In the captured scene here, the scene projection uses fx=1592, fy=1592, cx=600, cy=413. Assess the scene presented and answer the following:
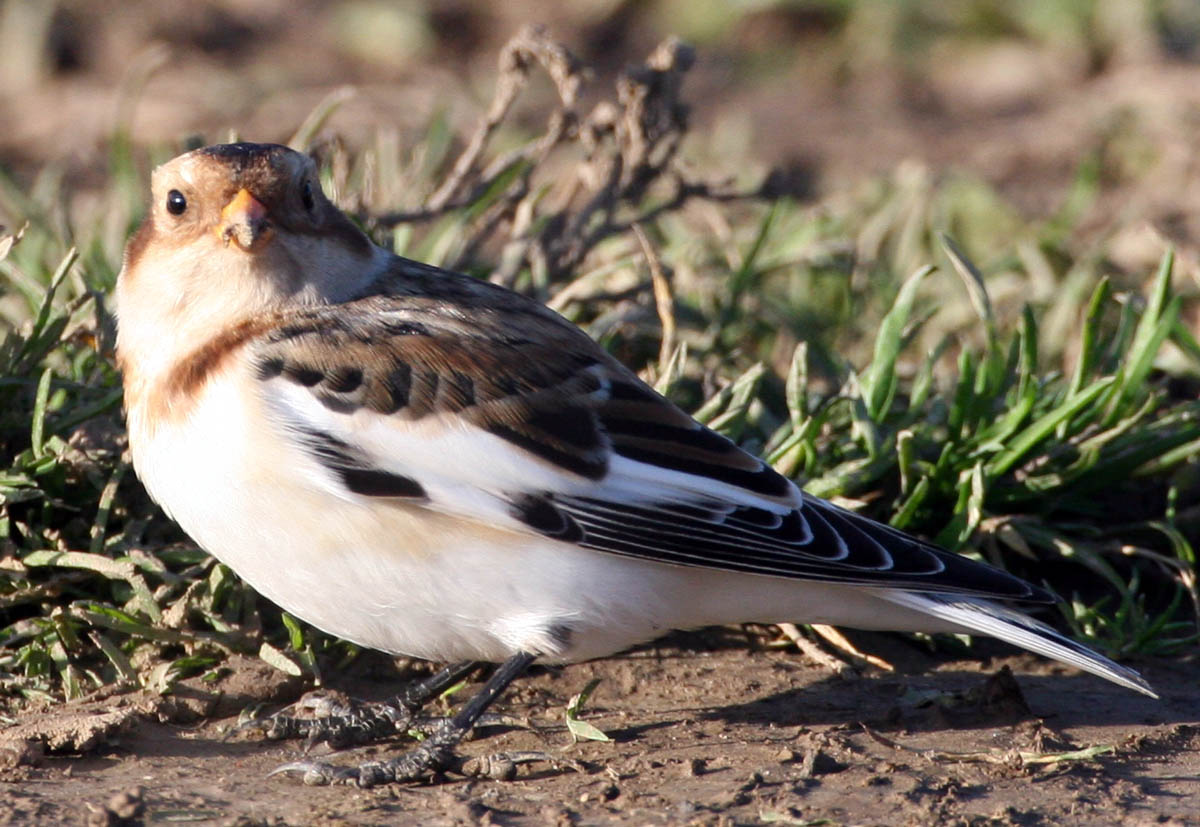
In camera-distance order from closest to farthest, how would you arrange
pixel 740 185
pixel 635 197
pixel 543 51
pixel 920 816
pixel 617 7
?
pixel 920 816 → pixel 543 51 → pixel 635 197 → pixel 740 185 → pixel 617 7

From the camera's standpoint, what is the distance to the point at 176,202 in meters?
4.05

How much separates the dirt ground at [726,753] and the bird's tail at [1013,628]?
195 mm

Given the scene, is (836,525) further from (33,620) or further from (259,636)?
(33,620)

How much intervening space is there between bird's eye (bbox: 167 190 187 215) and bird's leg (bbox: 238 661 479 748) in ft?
4.26

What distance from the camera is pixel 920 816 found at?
342cm

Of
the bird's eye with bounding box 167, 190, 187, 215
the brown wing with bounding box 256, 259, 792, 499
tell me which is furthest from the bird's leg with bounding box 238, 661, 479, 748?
the bird's eye with bounding box 167, 190, 187, 215

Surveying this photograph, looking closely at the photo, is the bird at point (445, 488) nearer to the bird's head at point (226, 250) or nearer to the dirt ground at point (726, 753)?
the bird's head at point (226, 250)

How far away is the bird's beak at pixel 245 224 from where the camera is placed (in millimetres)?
3914

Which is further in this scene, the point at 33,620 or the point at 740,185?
the point at 740,185

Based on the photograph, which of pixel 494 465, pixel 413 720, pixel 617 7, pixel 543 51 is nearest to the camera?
pixel 494 465

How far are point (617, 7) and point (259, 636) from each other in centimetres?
570

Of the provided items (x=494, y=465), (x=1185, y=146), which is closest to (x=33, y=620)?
(x=494, y=465)

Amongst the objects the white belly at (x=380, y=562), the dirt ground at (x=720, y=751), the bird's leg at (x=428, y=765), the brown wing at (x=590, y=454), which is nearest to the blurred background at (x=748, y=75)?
the dirt ground at (x=720, y=751)

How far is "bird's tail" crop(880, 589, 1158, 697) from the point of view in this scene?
376 cm
